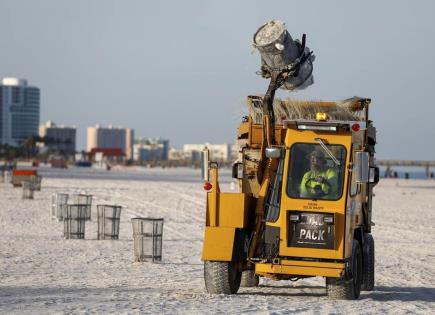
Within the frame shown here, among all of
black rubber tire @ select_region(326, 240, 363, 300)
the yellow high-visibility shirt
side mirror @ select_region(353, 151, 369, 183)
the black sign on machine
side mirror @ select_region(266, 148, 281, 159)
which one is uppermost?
side mirror @ select_region(266, 148, 281, 159)

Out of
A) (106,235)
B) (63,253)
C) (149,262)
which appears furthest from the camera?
(106,235)

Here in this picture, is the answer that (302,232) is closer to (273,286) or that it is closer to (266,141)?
(266,141)

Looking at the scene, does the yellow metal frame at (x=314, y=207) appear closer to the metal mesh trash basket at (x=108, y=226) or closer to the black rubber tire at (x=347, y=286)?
the black rubber tire at (x=347, y=286)

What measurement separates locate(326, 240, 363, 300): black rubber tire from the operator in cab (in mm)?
990

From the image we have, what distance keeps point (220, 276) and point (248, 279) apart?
1.96m

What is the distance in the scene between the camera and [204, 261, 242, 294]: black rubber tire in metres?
15.1

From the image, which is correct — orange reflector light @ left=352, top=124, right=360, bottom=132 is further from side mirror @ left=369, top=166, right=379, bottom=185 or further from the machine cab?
side mirror @ left=369, top=166, right=379, bottom=185

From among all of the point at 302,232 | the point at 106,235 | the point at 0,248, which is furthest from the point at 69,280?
the point at 106,235

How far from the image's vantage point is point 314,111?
16344 mm

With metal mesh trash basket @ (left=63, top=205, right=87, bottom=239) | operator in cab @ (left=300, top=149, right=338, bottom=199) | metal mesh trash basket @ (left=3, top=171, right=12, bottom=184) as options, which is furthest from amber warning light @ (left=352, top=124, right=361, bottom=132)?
metal mesh trash basket @ (left=3, top=171, right=12, bottom=184)

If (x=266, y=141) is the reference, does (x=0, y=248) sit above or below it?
below

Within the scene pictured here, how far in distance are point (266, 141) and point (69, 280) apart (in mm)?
4087

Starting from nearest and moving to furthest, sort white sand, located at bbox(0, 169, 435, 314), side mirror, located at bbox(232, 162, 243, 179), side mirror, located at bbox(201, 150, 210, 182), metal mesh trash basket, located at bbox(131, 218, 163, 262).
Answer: white sand, located at bbox(0, 169, 435, 314) < side mirror, located at bbox(201, 150, 210, 182) < side mirror, located at bbox(232, 162, 243, 179) < metal mesh trash basket, located at bbox(131, 218, 163, 262)

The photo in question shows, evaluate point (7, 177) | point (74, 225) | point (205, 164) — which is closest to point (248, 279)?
point (205, 164)
